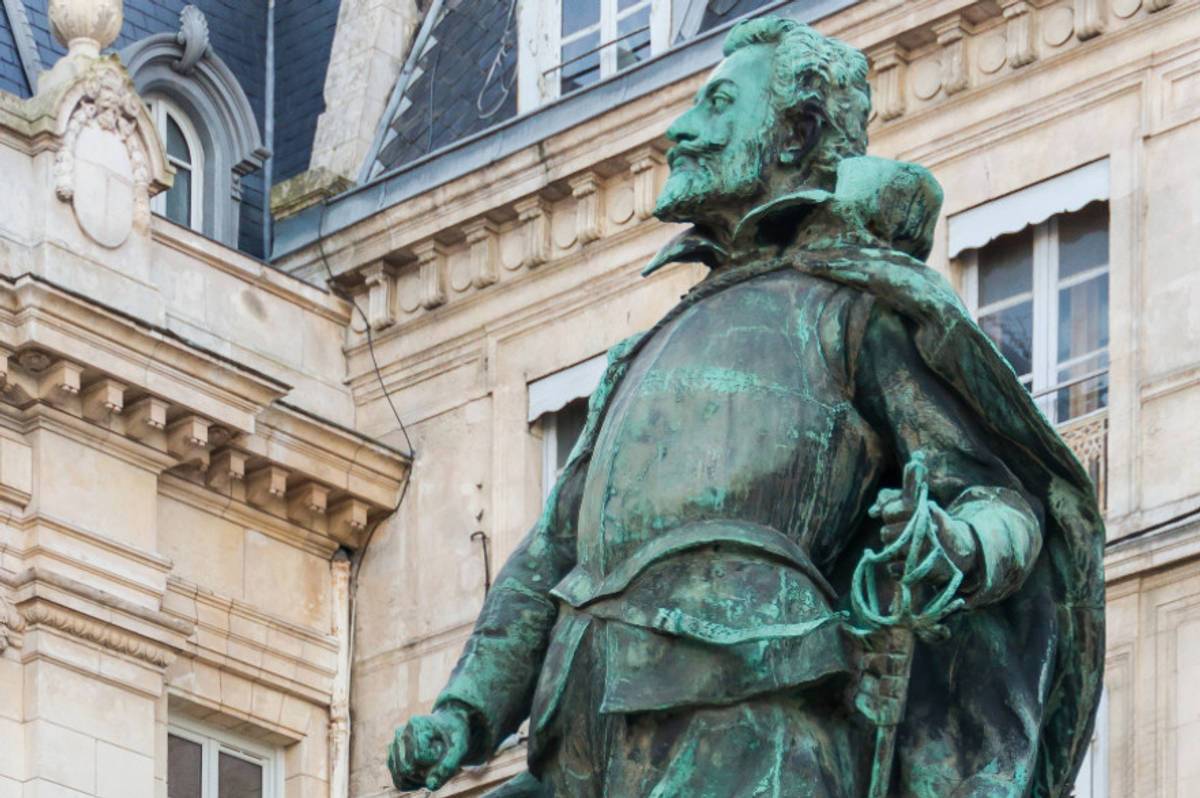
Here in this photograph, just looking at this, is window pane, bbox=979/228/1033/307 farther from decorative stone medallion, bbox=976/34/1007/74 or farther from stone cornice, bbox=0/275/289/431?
stone cornice, bbox=0/275/289/431

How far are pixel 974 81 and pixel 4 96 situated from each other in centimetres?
513

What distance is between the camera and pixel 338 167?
1196 inches

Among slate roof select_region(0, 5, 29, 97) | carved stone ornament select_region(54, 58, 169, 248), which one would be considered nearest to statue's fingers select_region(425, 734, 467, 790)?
carved stone ornament select_region(54, 58, 169, 248)

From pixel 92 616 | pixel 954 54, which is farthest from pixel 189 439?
pixel 954 54

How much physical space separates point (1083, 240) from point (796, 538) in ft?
56.8

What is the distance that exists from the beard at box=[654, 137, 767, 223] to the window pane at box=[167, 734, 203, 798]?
64.1 ft

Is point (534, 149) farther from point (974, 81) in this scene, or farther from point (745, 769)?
point (745, 769)

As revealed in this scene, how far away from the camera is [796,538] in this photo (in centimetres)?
910

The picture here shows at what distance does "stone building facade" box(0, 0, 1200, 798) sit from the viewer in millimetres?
26078

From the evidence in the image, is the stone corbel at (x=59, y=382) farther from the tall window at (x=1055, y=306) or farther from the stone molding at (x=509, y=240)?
the tall window at (x=1055, y=306)

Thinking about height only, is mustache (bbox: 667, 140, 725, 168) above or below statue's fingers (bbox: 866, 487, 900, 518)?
above

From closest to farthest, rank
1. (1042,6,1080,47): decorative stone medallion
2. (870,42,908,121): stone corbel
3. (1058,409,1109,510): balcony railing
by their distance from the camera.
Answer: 1. (1058,409,1109,510): balcony railing
2. (1042,6,1080,47): decorative stone medallion
3. (870,42,908,121): stone corbel

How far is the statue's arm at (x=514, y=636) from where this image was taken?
9258mm

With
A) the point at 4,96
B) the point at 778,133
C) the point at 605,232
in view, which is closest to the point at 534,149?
the point at 605,232
